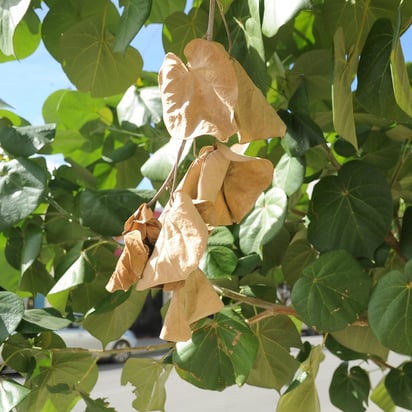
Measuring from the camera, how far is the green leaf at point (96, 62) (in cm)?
39

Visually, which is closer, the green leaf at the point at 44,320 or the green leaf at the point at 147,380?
the green leaf at the point at 44,320

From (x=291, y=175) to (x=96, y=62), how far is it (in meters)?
0.15

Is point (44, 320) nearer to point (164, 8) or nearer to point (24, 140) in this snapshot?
point (24, 140)

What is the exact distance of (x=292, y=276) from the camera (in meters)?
0.49

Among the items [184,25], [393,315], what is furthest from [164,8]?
[393,315]

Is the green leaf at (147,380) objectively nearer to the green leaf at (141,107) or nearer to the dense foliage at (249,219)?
the dense foliage at (249,219)

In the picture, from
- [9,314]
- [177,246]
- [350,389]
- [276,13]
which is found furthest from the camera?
[350,389]

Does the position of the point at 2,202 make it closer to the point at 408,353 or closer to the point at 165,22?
the point at 165,22

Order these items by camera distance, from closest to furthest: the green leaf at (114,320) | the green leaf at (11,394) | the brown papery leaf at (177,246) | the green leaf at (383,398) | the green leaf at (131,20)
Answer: the brown papery leaf at (177,246) → the green leaf at (131,20) → the green leaf at (11,394) → the green leaf at (114,320) → the green leaf at (383,398)

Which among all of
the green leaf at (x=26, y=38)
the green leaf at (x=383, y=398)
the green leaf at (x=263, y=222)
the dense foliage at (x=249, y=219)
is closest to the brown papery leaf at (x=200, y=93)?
the dense foliage at (x=249, y=219)

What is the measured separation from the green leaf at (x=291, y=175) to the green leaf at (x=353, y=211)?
0.11 feet

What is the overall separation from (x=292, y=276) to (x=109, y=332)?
153mm

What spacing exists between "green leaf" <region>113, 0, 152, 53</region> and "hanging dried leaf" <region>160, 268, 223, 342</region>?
119mm

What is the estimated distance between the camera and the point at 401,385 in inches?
20.1
